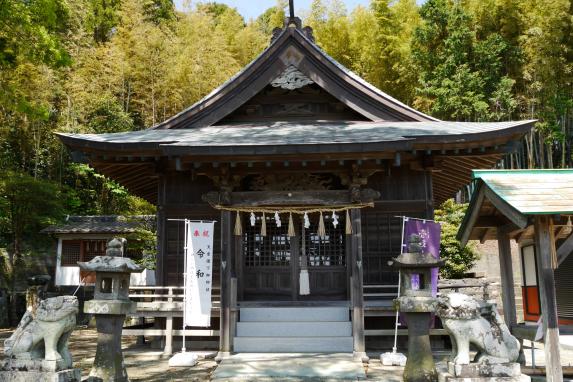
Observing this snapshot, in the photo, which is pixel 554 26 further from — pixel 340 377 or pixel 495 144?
pixel 340 377

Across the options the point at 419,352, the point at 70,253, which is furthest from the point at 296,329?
the point at 70,253

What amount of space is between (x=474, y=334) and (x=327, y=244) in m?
5.07

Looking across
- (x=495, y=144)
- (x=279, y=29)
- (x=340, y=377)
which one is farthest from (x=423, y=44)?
(x=340, y=377)

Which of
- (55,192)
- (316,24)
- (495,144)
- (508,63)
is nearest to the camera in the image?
(495,144)

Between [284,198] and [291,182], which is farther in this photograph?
[291,182]

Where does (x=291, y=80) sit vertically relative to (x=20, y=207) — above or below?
above

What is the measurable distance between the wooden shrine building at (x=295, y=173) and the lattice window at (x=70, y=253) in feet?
38.3

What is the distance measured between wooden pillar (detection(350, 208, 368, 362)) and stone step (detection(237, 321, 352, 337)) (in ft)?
1.38

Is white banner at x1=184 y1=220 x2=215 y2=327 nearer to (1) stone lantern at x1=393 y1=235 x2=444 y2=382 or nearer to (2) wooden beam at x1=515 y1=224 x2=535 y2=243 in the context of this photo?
(1) stone lantern at x1=393 y1=235 x2=444 y2=382

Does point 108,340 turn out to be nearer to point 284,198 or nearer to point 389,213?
point 284,198

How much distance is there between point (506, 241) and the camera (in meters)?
6.95

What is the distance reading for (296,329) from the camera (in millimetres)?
8758

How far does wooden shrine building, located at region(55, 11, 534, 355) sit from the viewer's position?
27.9 feet

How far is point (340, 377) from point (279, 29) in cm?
771
